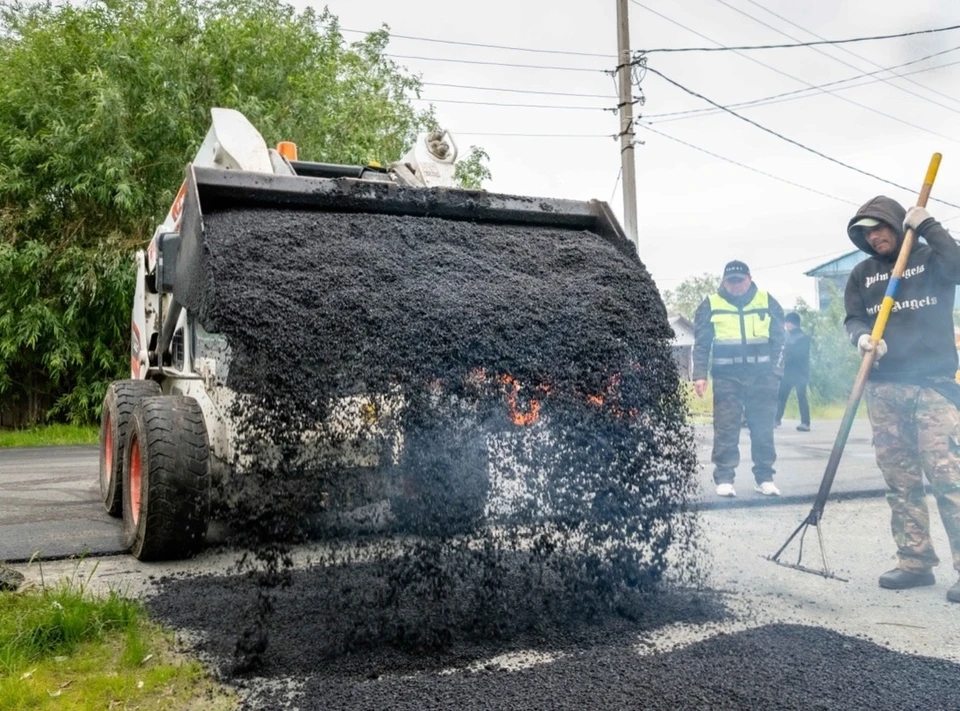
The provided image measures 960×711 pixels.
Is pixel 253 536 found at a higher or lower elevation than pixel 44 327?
lower

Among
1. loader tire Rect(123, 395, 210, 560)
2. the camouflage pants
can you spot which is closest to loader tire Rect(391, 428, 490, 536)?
loader tire Rect(123, 395, 210, 560)

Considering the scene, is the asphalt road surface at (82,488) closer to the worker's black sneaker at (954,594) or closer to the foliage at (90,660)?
the foliage at (90,660)

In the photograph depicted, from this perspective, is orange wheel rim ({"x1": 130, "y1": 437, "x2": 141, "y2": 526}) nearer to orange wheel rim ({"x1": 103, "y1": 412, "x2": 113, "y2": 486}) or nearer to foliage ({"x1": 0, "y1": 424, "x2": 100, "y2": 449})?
orange wheel rim ({"x1": 103, "y1": 412, "x2": 113, "y2": 486})

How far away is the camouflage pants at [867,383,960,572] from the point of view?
4.08 metres

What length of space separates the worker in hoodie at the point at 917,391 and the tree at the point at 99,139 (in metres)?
9.81

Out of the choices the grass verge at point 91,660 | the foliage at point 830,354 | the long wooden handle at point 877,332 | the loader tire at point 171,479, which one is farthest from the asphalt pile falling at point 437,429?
the foliage at point 830,354

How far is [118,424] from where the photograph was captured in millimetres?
5074

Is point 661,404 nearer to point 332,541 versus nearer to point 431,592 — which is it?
point 431,592

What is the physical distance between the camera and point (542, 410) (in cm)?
339

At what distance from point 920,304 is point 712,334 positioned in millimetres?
2453

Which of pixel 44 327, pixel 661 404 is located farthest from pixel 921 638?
pixel 44 327

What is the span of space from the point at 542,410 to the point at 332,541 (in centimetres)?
107

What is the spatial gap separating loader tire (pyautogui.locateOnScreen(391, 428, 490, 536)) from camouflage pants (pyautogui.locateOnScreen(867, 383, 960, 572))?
219 cm

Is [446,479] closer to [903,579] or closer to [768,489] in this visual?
[903,579]
